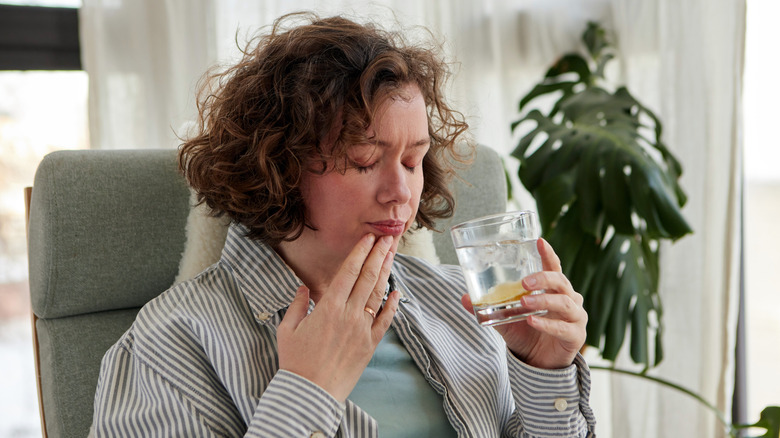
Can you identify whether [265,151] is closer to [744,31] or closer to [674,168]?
[674,168]

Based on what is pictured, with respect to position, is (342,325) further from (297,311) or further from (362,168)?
(362,168)

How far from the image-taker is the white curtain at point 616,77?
178cm

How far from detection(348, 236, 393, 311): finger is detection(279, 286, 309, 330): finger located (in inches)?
2.4

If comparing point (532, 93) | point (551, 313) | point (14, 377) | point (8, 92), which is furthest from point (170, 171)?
point (532, 93)

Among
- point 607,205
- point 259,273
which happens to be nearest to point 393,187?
point 259,273

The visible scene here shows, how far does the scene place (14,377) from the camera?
1.84 metres

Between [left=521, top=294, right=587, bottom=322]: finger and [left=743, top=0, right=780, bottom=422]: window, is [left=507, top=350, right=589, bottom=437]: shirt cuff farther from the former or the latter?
[left=743, top=0, right=780, bottom=422]: window

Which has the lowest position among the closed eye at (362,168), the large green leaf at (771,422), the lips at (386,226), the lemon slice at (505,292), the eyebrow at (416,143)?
the large green leaf at (771,422)

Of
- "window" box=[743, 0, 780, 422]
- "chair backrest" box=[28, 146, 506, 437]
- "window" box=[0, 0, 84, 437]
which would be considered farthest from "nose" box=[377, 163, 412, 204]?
"window" box=[743, 0, 780, 422]

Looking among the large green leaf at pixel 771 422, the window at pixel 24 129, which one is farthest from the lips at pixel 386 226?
the window at pixel 24 129

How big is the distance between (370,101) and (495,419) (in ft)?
1.70

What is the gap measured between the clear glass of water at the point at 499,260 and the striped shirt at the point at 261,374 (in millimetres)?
182

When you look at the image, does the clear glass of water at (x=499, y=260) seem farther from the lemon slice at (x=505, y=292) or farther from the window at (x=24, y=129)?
the window at (x=24, y=129)

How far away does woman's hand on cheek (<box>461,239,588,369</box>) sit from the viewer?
2.99ft
